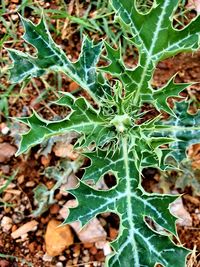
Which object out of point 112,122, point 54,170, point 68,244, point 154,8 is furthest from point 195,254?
point 154,8

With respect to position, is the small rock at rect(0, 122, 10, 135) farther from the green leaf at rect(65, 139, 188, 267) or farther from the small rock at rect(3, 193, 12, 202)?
the green leaf at rect(65, 139, 188, 267)

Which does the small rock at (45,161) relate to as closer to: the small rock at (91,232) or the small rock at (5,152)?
the small rock at (5,152)

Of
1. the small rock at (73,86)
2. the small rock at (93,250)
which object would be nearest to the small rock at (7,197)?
the small rock at (93,250)

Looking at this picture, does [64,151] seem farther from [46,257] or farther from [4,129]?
[46,257]

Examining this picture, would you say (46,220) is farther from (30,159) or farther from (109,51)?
(109,51)

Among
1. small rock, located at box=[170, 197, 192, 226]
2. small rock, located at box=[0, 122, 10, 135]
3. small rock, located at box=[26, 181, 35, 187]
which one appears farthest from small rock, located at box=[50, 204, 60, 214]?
small rock, located at box=[170, 197, 192, 226]

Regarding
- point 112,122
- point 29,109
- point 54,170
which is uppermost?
point 112,122
